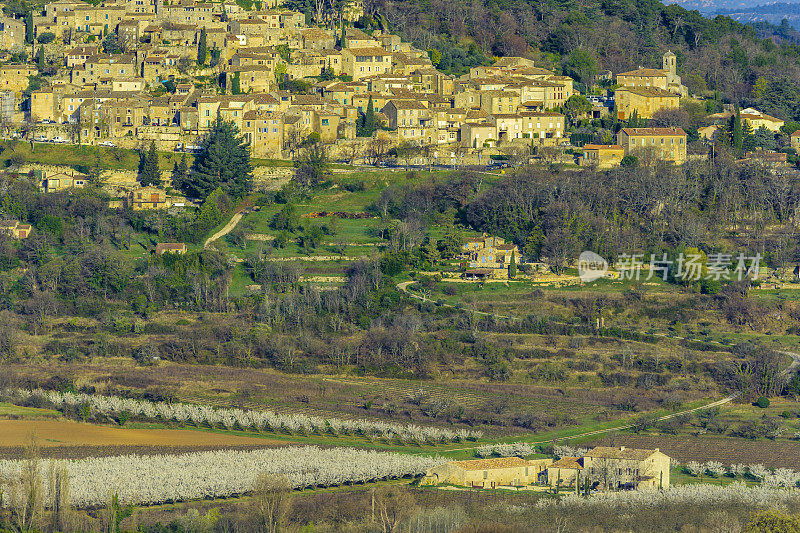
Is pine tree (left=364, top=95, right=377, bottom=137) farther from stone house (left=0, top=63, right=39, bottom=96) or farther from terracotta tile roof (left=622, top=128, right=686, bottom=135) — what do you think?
stone house (left=0, top=63, right=39, bottom=96)

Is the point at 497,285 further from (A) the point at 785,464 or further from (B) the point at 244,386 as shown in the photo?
(A) the point at 785,464

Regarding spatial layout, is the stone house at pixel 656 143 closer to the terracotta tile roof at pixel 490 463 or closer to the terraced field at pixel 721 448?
the terraced field at pixel 721 448

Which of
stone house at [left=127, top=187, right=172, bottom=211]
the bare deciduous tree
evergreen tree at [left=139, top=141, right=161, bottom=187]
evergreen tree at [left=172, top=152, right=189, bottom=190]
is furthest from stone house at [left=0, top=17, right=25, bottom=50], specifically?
the bare deciduous tree

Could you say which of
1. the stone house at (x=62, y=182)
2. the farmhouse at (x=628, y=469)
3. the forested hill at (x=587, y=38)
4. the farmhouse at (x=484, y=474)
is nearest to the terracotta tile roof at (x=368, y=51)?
the forested hill at (x=587, y=38)

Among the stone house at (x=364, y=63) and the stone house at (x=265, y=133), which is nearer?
the stone house at (x=265, y=133)

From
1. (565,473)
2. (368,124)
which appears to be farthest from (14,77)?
(565,473)

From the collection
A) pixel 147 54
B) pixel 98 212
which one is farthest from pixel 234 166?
pixel 147 54
